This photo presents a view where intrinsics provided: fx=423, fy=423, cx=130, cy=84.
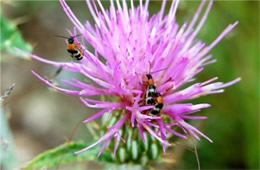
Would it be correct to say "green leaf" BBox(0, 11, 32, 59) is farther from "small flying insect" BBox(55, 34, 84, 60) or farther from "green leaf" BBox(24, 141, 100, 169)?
"green leaf" BBox(24, 141, 100, 169)

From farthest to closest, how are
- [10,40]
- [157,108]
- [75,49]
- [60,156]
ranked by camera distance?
[10,40] < [60,156] < [75,49] < [157,108]

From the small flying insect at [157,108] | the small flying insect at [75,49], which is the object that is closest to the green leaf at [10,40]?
the small flying insect at [75,49]

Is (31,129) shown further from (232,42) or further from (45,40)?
(232,42)

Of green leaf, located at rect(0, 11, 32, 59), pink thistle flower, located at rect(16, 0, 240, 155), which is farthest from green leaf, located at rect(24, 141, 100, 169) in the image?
green leaf, located at rect(0, 11, 32, 59)

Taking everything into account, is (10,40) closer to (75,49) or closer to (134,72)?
(75,49)

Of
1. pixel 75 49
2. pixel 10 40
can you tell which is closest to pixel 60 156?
pixel 75 49

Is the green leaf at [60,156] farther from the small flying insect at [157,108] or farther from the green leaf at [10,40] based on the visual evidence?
the green leaf at [10,40]

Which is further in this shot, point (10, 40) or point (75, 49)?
point (10, 40)
